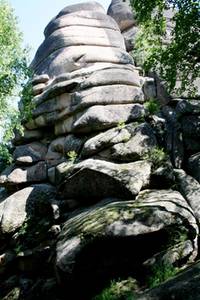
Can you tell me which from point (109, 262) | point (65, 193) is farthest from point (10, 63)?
point (109, 262)

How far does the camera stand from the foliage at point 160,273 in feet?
36.1

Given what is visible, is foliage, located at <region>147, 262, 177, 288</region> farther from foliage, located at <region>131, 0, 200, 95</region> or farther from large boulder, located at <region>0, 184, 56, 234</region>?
foliage, located at <region>131, 0, 200, 95</region>

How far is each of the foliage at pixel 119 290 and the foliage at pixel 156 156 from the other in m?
6.82

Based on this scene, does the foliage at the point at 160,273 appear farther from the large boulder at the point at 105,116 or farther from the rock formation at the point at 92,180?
the large boulder at the point at 105,116

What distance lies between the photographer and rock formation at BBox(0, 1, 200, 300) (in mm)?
12781

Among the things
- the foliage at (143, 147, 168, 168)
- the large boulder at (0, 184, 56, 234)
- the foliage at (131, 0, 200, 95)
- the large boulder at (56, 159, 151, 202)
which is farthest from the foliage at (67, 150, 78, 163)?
the foliage at (131, 0, 200, 95)

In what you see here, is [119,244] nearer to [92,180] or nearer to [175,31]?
[92,180]

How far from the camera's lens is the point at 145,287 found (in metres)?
11.5

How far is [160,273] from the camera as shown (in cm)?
1138

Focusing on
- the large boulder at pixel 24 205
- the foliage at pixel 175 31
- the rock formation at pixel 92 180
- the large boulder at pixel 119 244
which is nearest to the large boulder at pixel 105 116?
the rock formation at pixel 92 180

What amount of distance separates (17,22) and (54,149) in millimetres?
7806

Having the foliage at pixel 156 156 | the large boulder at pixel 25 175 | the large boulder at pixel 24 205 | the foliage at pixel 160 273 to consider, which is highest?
the foliage at pixel 156 156

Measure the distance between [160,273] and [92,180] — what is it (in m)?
6.69

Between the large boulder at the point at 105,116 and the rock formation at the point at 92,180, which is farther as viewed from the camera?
the large boulder at the point at 105,116
